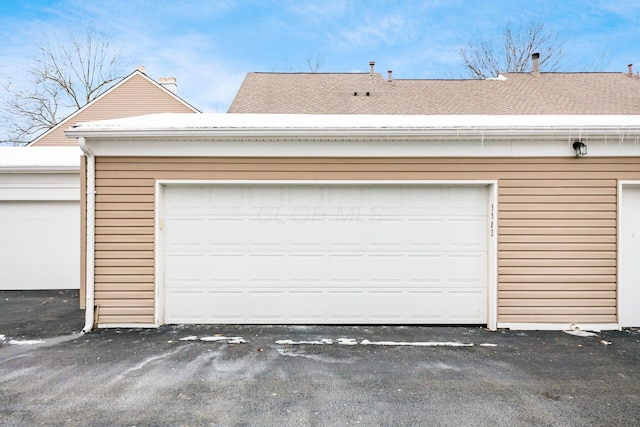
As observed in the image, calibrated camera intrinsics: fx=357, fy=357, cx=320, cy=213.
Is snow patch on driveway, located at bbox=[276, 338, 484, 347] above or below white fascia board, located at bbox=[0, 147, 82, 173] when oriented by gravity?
below

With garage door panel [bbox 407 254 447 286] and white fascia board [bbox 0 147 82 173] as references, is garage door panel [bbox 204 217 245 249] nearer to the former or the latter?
garage door panel [bbox 407 254 447 286]

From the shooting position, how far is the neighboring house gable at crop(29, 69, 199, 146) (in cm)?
1246

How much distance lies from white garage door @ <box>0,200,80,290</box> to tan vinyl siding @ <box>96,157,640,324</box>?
3448 mm

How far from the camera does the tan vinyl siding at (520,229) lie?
5.00 meters

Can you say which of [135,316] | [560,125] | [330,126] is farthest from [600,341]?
[135,316]

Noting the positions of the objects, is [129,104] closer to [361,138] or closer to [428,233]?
[361,138]

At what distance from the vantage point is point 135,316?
199 inches

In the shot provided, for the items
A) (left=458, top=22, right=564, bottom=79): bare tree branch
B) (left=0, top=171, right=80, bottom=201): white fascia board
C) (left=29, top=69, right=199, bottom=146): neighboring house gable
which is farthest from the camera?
(left=458, top=22, right=564, bottom=79): bare tree branch

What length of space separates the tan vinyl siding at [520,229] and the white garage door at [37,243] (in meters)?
3.45

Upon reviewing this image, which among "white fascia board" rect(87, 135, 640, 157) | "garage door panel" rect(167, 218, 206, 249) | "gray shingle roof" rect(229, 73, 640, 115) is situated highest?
"gray shingle roof" rect(229, 73, 640, 115)

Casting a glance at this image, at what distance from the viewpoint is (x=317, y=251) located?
5.18 metres

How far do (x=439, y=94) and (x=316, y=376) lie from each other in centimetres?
978

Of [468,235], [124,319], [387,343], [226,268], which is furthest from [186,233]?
[468,235]

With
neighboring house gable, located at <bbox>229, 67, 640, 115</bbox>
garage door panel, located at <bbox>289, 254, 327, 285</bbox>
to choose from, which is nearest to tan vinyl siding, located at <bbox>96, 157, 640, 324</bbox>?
garage door panel, located at <bbox>289, 254, 327, 285</bbox>
